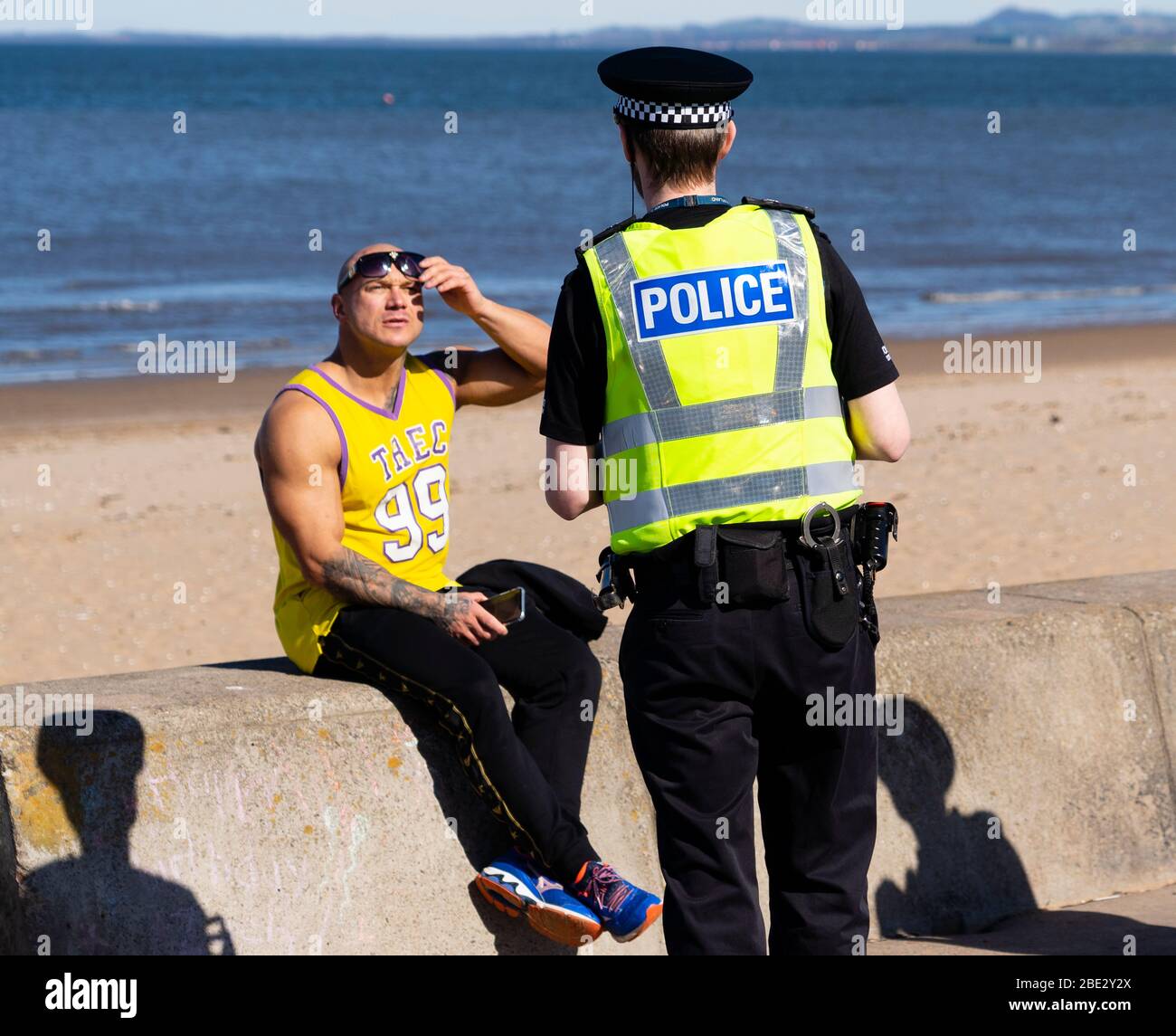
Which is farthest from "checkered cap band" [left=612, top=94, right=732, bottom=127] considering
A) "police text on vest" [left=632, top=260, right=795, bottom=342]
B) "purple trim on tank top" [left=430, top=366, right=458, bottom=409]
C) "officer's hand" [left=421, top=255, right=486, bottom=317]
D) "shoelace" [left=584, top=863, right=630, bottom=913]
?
"shoelace" [left=584, top=863, right=630, bottom=913]

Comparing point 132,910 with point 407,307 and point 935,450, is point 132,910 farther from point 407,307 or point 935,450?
point 935,450

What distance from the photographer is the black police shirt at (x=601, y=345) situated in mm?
2975

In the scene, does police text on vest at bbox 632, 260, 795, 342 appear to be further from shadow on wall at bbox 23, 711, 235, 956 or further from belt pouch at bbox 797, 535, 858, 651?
shadow on wall at bbox 23, 711, 235, 956

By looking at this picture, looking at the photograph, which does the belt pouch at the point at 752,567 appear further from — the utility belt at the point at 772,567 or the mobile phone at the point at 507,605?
the mobile phone at the point at 507,605

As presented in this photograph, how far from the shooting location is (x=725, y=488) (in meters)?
2.95

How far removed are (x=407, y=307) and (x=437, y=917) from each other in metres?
1.48

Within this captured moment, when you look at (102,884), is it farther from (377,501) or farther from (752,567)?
(752,567)

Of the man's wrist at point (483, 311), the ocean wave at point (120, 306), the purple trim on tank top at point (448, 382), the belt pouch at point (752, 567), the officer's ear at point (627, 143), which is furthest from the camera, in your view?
the ocean wave at point (120, 306)

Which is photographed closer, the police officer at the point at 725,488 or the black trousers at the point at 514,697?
the police officer at the point at 725,488

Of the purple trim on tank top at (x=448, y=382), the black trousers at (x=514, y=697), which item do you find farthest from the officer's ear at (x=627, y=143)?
the purple trim on tank top at (x=448, y=382)

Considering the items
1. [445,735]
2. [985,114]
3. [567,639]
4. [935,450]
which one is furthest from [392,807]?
[985,114]

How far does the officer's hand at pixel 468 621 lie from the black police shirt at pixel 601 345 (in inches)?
34.7

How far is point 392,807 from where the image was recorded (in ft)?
12.1

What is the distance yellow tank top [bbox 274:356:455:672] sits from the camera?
3.96m
